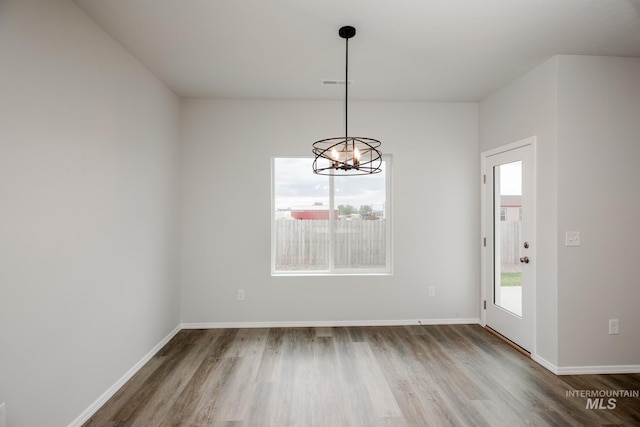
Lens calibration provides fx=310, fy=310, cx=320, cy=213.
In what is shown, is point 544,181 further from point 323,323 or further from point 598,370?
point 323,323

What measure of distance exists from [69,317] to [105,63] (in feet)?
5.96

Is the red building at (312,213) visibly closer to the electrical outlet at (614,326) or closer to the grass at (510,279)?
the grass at (510,279)

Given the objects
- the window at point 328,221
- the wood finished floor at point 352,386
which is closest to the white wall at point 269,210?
the window at point 328,221

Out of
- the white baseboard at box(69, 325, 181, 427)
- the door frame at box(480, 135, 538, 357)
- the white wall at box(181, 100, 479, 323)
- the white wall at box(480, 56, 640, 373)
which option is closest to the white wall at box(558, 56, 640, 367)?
the white wall at box(480, 56, 640, 373)

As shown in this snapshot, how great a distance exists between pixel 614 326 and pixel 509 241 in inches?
42.5

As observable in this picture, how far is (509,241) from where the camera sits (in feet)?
11.0

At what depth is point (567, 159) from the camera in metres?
2.71

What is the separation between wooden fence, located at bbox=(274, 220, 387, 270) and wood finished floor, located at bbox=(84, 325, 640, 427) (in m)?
0.90

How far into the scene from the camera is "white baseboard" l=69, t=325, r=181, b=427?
2.08 metres

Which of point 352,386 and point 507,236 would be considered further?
point 507,236

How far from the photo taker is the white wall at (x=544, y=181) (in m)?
2.74

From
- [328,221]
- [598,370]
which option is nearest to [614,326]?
[598,370]

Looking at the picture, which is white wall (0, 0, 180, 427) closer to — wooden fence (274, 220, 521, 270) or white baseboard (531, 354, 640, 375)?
wooden fence (274, 220, 521, 270)

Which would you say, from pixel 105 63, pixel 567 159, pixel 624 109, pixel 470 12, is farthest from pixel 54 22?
pixel 624 109
